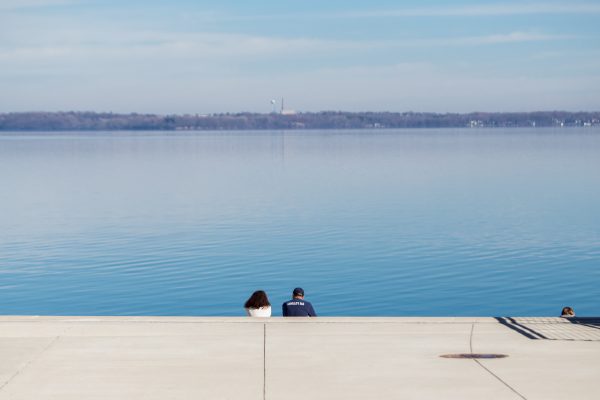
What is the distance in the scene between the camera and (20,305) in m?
32.1

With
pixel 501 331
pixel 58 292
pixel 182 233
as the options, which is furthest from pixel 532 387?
pixel 182 233

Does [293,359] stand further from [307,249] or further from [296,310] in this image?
[307,249]

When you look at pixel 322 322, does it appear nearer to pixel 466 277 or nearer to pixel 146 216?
pixel 466 277

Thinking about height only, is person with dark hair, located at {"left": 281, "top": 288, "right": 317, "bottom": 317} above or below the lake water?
above

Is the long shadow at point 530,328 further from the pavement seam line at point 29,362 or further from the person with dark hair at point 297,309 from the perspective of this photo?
the pavement seam line at point 29,362

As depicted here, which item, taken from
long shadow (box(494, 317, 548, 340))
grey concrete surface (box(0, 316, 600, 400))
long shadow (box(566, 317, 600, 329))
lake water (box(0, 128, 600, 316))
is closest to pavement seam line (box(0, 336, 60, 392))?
grey concrete surface (box(0, 316, 600, 400))

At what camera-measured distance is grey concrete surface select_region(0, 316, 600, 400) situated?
12.4 meters

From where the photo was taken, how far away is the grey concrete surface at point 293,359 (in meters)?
12.4

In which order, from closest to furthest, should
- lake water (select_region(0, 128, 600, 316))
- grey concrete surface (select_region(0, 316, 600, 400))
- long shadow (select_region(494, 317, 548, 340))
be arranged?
grey concrete surface (select_region(0, 316, 600, 400))
long shadow (select_region(494, 317, 548, 340))
lake water (select_region(0, 128, 600, 316))

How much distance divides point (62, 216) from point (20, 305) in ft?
88.8

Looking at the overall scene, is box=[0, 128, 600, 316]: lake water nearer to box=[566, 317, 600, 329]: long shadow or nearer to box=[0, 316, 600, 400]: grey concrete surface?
box=[566, 317, 600, 329]: long shadow

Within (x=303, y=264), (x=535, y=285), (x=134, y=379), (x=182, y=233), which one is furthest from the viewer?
(x=182, y=233)

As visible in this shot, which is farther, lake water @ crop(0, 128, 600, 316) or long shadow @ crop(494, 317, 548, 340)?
lake water @ crop(0, 128, 600, 316)

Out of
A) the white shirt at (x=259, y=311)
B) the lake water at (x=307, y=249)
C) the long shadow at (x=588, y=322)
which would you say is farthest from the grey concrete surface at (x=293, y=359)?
the lake water at (x=307, y=249)
